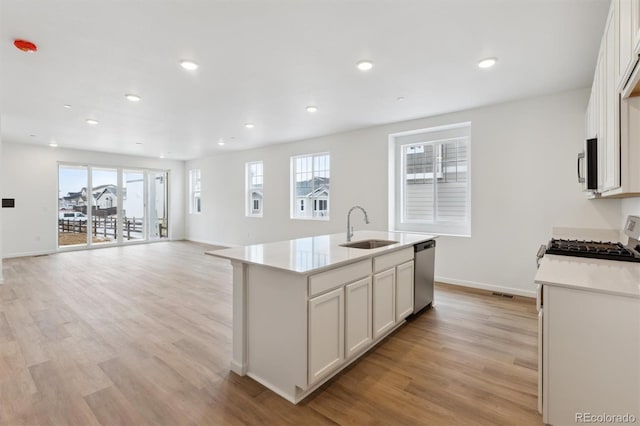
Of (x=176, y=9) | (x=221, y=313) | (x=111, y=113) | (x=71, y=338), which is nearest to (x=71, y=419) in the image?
(x=71, y=338)

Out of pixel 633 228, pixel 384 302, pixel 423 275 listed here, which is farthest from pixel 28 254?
pixel 633 228

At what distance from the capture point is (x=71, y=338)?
2.89 meters

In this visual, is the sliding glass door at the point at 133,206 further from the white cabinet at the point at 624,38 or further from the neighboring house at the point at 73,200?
the white cabinet at the point at 624,38

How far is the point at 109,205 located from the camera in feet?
28.3

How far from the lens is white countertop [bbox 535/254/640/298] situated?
1.52 meters

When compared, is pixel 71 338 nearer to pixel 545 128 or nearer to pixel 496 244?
pixel 496 244

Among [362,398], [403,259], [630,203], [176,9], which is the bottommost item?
[362,398]

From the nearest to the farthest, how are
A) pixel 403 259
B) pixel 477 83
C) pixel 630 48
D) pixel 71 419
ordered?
1. pixel 630 48
2. pixel 71 419
3. pixel 403 259
4. pixel 477 83

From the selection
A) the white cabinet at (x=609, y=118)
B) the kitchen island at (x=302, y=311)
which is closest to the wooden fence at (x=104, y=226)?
the kitchen island at (x=302, y=311)

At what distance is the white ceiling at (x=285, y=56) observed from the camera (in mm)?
2234

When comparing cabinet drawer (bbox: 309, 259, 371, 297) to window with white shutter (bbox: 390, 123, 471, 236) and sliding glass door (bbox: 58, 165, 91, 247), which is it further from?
sliding glass door (bbox: 58, 165, 91, 247)

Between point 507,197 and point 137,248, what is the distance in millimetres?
8806

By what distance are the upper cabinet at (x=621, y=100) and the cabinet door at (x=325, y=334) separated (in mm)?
1823

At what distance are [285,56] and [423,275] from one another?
109 inches
